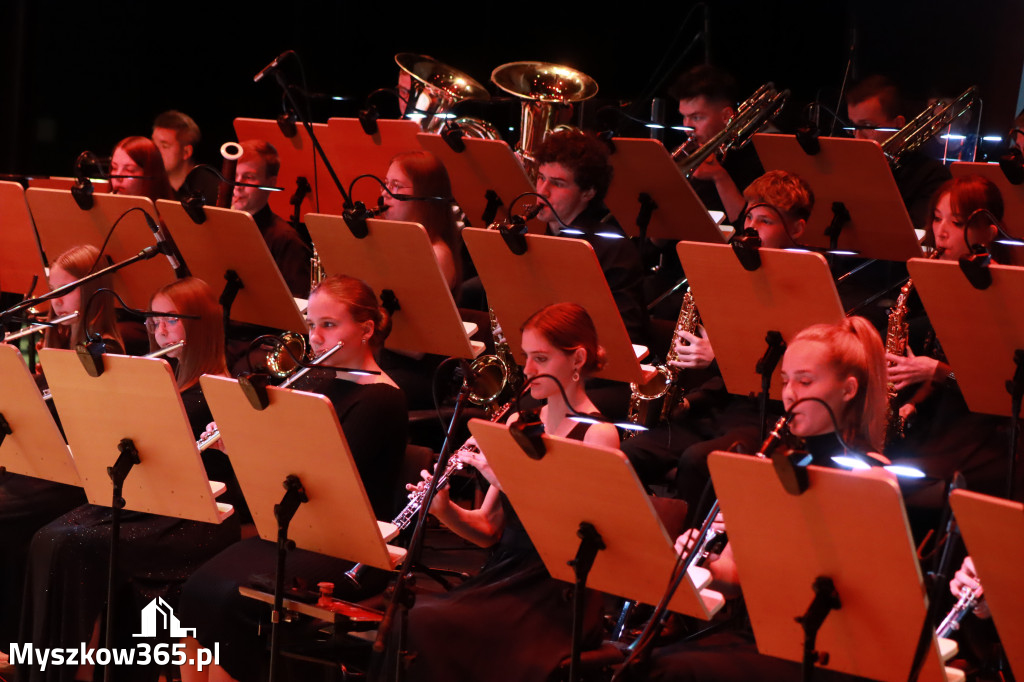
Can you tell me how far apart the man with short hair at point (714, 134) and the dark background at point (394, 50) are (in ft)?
2.73

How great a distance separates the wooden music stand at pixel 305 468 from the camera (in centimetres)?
243

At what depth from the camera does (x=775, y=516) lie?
200 cm

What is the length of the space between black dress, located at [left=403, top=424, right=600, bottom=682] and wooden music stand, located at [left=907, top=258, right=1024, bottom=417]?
1.11 m

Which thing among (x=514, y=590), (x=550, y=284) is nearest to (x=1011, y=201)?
(x=550, y=284)

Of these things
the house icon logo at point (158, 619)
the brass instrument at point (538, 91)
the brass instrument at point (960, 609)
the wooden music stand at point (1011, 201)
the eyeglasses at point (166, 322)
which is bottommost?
the house icon logo at point (158, 619)

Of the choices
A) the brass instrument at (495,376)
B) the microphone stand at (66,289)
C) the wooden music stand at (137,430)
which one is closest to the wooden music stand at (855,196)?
the brass instrument at (495,376)

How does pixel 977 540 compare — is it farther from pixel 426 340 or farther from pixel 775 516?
pixel 426 340

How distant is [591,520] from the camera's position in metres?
2.25

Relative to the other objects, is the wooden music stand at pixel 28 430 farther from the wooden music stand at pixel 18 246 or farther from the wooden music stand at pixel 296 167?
the wooden music stand at pixel 296 167

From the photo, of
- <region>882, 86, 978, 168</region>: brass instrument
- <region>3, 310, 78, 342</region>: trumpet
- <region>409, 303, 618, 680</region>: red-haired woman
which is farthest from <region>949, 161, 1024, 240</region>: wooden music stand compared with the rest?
<region>3, 310, 78, 342</region>: trumpet

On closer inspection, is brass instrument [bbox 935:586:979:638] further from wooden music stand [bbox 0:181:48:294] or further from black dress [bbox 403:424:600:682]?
wooden music stand [bbox 0:181:48:294]

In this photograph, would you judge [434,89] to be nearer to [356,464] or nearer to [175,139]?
[175,139]

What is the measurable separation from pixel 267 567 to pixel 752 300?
4.59 ft

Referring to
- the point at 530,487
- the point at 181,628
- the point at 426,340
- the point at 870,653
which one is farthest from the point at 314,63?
the point at 870,653
